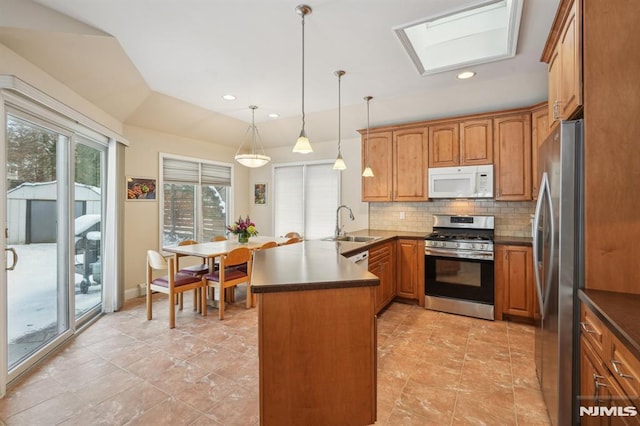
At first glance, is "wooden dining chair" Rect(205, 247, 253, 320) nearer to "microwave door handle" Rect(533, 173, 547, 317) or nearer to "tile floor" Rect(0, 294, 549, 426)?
"tile floor" Rect(0, 294, 549, 426)

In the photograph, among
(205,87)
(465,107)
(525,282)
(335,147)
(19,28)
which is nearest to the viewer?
(19,28)

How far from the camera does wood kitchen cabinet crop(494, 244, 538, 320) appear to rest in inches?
128

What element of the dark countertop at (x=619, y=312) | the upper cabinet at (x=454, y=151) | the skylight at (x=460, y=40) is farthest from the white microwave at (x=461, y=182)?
the dark countertop at (x=619, y=312)

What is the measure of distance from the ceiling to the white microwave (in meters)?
0.79

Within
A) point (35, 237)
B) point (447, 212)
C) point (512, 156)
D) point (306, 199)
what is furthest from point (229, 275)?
point (512, 156)

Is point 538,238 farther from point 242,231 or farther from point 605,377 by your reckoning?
point 242,231

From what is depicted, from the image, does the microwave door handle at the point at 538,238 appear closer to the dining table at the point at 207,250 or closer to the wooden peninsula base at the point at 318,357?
the wooden peninsula base at the point at 318,357

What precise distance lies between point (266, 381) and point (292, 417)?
0.23 meters

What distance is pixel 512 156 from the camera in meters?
3.60

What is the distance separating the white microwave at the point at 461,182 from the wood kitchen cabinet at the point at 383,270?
1.00 m

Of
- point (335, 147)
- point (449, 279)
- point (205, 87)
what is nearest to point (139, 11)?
point (205, 87)

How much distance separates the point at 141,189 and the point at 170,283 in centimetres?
185

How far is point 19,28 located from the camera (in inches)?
82.5

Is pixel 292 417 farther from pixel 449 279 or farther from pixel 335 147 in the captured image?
pixel 335 147
